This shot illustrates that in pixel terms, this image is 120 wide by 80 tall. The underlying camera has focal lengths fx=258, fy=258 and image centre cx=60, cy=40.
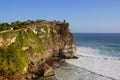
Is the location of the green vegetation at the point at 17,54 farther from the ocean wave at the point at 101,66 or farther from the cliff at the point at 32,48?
the ocean wave at the point at 101,66

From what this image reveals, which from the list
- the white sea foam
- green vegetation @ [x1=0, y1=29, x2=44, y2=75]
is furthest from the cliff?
the white sea foam

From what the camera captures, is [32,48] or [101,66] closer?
[32,48]

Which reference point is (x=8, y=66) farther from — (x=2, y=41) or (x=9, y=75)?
(x=2, y=41)

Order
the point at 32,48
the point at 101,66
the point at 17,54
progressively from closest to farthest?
1. the point at 17,54
2. the point at 32,48
3. the point at 101,66

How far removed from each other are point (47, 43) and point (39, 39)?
11.4ft

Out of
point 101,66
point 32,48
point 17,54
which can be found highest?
point 17,54

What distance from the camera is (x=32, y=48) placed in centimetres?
5178

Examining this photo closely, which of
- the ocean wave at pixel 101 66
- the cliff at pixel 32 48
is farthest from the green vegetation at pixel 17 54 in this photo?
the ocean wave at pixel 101 66

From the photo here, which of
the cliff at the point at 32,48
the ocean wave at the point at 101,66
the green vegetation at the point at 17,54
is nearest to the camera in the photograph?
the green vegetation at the point at 17,54

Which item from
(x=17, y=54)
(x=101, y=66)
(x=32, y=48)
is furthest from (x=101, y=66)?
(x=17, y=54)

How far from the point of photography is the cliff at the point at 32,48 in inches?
1494

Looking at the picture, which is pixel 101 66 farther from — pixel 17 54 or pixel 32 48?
pixel 17 54

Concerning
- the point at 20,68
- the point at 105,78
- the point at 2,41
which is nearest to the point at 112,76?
the point at 105,78

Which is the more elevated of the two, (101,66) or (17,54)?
(17,54)
